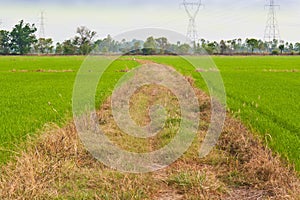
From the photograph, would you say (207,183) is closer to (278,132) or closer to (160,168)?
(160,168)

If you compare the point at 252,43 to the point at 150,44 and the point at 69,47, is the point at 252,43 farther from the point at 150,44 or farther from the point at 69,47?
the point at 150,44

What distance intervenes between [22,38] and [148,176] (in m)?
63.2

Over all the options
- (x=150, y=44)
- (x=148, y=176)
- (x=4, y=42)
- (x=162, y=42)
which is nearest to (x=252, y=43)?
(x=4, y=42)

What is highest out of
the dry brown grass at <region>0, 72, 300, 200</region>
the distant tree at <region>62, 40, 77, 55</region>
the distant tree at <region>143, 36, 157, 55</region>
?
the distant tree at <region>62, 40, 77, 55</region>

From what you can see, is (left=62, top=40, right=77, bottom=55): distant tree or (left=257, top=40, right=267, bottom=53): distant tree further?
(left=257, top=40, right=267, bottom=53): distant tree

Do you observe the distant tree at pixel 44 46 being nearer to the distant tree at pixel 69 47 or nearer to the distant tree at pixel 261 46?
the distant tree at pixel 69 47

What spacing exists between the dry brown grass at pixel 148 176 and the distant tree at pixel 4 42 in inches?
2499

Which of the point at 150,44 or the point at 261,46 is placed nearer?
the point at 150,44

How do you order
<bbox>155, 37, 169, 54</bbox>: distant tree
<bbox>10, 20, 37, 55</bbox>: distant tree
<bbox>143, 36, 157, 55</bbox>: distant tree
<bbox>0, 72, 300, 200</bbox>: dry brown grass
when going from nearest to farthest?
<bbox>0, 72, 300, 200</bbox>: dry brown grass < <bbox>155, 37, 169, 54</bbox>: distant tree < <bbox>143, 36, 157, 55</bbox>: distant tree < <bbox>10, 20, 37, 55</bbox>: distant tree

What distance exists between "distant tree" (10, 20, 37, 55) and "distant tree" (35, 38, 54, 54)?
9.51ft

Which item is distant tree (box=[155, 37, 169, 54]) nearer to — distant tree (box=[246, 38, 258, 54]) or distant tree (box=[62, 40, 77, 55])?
distant tree (box=[62, 40, 77, 55])

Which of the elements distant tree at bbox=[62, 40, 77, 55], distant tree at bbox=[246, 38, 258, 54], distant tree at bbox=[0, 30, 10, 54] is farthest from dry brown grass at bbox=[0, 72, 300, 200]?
distant tree at bbox=[246, 38, 258, 54]

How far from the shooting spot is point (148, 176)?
3.85 meters

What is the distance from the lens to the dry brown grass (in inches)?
131
